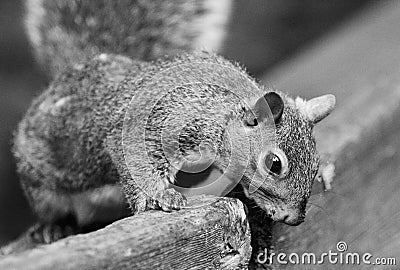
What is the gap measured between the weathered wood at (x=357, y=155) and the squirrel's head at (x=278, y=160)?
10 cm

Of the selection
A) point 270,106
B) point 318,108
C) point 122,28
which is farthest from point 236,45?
point 270,106

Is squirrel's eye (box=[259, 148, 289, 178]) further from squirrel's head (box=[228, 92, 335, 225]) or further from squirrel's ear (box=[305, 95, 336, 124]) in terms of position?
squirrel's ear (box=[305, 95, 336, 124])

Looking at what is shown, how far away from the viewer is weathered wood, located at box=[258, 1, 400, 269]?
1.08m

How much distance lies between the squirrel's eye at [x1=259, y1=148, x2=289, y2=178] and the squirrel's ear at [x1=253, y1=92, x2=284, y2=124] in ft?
0.15

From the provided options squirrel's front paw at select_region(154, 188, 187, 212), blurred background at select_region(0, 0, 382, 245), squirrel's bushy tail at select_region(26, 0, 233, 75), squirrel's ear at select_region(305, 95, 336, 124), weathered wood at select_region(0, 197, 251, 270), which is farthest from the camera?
blurred background at select_region(0, 0, 382, 245)

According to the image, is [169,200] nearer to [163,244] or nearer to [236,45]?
[163,244]

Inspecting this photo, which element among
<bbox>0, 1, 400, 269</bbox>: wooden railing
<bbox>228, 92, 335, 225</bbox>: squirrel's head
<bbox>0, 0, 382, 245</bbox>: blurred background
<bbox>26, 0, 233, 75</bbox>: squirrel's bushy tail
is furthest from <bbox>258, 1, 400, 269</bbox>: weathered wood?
<bbox>0, 0, 382, 245</bbox>: blurred background

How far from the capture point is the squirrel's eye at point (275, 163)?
89 cm

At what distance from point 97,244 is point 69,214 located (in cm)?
68

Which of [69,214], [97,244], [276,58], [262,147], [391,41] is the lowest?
[97,244]

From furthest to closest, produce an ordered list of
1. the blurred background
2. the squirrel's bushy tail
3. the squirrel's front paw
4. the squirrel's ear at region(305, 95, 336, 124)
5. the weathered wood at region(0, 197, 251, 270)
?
the blurred background < the squirrel's bushy tail < the squirrel's ear at region(305, 95, 336, 124) < the squirrel's front paw < the weathered wood at region(0, 197, 251, 270)

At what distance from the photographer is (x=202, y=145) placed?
978mm

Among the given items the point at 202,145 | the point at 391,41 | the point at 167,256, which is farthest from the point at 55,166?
the point at 391,41

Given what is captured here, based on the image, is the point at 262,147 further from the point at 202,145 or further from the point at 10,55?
the point at 10,55
